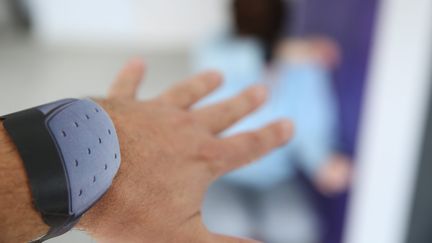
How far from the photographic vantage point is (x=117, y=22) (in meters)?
3.18

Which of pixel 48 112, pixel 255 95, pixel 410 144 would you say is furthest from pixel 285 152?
pixel 48 112

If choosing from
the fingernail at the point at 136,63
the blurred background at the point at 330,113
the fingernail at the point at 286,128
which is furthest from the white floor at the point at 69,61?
the fingernail at the point at 286,128

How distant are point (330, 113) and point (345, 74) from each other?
15 cm

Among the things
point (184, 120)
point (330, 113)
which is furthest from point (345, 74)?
point (184, 120)

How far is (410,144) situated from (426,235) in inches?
12.2

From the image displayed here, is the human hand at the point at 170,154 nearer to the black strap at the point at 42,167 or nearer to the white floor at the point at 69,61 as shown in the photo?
the black strap at the point at 42,167

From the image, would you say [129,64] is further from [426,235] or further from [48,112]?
[426,235]

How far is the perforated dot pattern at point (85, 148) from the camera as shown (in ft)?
1.74

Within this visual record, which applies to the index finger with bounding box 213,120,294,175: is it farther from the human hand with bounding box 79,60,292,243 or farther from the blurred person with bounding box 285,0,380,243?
the blurred person with bounding box 285,0,380,243

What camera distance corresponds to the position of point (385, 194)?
1.82 metres

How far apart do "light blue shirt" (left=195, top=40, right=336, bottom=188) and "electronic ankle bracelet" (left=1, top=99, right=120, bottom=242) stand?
1.16 meters

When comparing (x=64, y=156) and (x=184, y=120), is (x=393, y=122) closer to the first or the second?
(x=184, y=120)

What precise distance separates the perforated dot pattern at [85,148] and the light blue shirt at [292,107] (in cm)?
114

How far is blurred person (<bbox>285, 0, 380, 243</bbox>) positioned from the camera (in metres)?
1.81
